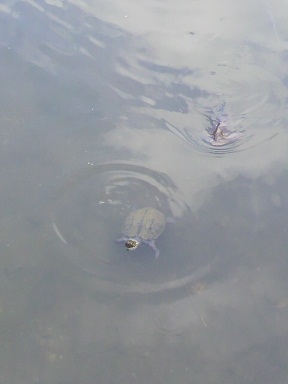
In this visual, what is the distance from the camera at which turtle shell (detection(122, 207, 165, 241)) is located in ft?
15.9

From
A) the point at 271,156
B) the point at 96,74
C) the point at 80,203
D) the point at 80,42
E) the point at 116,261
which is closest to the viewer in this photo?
the point at 116,261

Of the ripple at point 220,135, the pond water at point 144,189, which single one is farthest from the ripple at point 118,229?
the ripple at point 220,135

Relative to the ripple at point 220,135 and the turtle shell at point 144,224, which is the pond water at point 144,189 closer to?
the ripple at point 220,135

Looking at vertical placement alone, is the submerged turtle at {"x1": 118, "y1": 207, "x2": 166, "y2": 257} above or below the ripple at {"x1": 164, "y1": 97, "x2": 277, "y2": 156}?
below

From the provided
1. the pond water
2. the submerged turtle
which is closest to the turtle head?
the submerged turtle

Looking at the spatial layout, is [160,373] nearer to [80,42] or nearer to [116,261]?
[116,261]

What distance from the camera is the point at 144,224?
191 inches

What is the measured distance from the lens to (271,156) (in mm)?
5727

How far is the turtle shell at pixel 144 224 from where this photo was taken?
4.84m

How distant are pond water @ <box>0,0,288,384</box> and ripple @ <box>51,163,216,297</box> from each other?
0.05 feet

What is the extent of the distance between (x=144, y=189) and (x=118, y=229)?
561 millimetres

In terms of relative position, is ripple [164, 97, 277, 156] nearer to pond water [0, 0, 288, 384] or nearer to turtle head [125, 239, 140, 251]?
pond water [0, 0, 288, 384]

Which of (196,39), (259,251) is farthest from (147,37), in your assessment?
(259,251)

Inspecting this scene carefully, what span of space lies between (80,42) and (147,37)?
3.09ft
